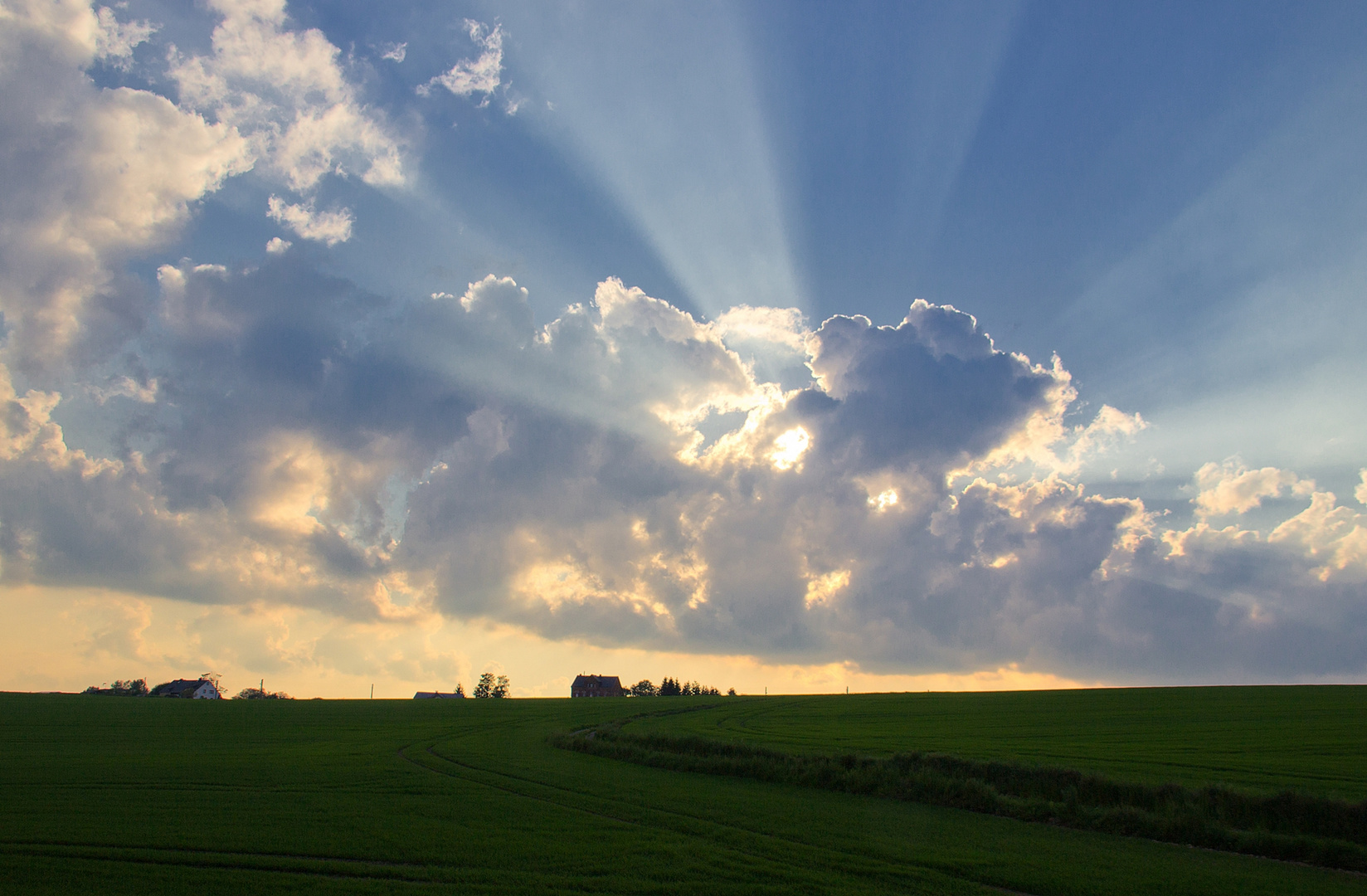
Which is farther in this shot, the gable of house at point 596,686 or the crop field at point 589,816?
the gable of house at point 596,686

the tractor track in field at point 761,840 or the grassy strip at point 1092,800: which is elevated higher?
the grassy strip at point 1092,800

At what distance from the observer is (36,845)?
18828mm

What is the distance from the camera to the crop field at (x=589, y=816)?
683 inches

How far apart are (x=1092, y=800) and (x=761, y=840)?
13.4 meters

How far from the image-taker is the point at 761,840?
21594 mm

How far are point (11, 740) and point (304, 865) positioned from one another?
1976 inches

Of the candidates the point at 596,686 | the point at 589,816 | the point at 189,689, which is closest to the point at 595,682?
the point at 596,686

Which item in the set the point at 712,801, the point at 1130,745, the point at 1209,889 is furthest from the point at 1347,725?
the point at 712,801

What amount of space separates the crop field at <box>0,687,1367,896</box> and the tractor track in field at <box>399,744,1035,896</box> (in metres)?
0.12

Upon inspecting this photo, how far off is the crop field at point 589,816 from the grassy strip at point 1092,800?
2.68 ft

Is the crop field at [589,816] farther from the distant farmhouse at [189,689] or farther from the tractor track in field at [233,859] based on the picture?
the distant farmhouse at [189,689]

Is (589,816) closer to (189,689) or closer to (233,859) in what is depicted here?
(233,859)

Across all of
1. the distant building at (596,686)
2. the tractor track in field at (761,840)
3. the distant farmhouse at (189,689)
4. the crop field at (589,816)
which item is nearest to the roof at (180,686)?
the distant farmhouse at (189,689)

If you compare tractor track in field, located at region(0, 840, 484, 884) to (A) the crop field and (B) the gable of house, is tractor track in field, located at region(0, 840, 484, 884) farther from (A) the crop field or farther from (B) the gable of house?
(B) the gable of house
